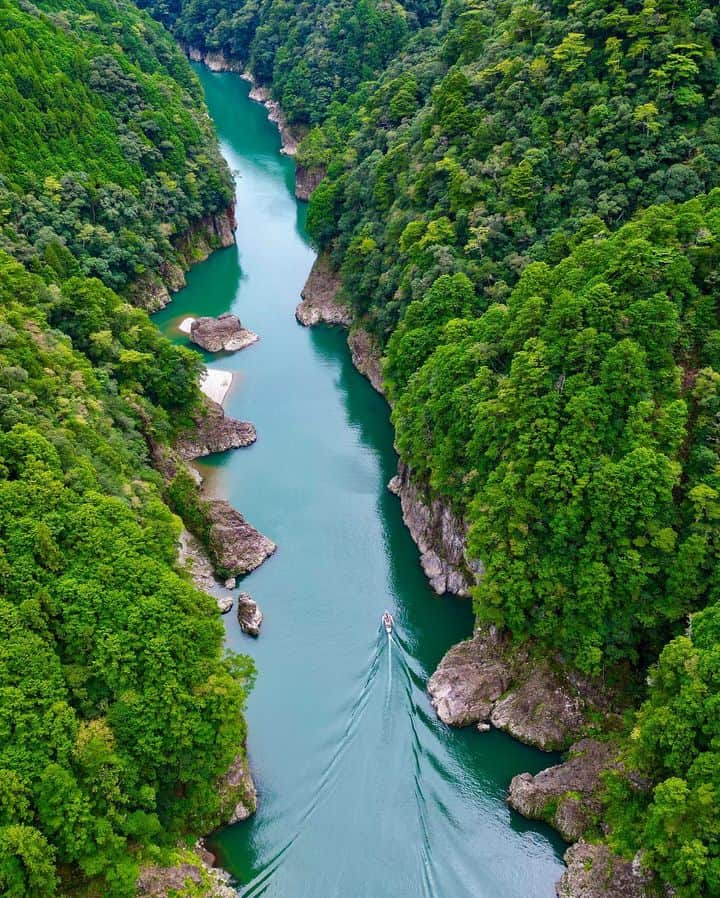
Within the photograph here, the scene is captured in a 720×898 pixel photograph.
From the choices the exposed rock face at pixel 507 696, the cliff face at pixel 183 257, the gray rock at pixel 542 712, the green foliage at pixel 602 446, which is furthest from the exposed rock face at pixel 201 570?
the cliff face at pixel 183 257

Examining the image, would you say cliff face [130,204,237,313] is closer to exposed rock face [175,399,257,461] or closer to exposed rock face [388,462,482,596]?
exposed rock face [175,399,257,461]

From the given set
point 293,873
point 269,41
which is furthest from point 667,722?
point 269,41

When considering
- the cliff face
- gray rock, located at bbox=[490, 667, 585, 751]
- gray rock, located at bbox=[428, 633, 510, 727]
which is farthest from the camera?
the cliff face

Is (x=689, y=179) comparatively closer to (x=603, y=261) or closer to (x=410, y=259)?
(x=603, y=261)

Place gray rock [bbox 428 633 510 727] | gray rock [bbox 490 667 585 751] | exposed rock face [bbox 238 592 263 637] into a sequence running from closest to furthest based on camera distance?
gray rock [bbox 490 667 585 751] < gray rock [bbox 428 633 510 727] < exposed rock face [bbox 238 592 263 637]

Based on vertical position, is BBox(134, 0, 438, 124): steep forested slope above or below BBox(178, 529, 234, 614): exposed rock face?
above

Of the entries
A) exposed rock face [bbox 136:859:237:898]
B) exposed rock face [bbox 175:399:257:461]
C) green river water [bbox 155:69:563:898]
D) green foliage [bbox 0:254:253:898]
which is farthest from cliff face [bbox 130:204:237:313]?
exposed rock face [bbox 136:859:237:898]

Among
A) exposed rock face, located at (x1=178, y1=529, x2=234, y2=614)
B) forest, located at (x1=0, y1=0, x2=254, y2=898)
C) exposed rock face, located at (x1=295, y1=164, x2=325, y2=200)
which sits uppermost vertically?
exposed rock face, located at (x1=295, y1=164, x2=325, y2=200)

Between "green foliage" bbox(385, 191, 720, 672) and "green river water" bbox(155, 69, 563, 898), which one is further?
"green foliage" bbox(385, 191, 720, 672)
